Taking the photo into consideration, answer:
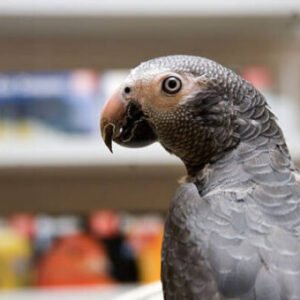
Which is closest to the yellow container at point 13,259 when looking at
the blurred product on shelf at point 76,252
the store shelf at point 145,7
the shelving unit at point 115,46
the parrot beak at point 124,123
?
the blurred product on shelf at point 76,252

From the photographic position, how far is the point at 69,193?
173 centimetres

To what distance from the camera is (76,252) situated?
→ 1.50m

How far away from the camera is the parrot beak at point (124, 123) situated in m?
0.80

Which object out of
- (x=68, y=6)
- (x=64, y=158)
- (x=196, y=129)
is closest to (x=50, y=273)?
(x=64, y=158)

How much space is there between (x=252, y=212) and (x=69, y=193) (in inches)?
41.0

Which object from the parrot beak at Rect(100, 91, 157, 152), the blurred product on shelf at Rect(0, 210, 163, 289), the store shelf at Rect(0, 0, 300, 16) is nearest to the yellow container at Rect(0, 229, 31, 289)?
the blurred product on shelf at Rect(0, 210, 163, 289)

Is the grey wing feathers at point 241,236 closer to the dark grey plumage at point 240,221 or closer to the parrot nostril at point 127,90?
the dark grey plumage at point 240,221

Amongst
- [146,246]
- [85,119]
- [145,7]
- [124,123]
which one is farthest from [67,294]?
[124,123]

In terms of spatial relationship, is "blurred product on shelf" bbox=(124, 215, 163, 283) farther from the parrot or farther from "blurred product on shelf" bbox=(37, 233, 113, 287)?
the parrot

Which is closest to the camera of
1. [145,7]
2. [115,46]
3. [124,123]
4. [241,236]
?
[241,236]

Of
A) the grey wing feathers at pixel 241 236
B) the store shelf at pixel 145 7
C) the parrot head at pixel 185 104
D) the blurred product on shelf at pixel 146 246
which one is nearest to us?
the grey wing feathers at pixel 241 236

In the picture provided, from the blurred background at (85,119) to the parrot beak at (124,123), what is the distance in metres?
0.59

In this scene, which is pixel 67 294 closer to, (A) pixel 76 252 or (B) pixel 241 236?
(A) pixel 76 252

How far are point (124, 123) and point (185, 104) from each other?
2.6 inches
